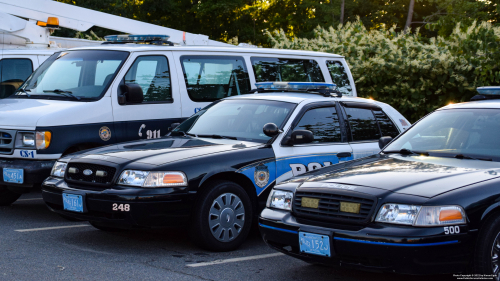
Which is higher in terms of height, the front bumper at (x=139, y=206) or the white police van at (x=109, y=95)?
the white police van at (x=109, y=95)

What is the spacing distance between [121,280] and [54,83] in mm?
4097

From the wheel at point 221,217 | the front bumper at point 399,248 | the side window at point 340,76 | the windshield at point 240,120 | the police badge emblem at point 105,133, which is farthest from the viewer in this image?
the side window at point 340,76

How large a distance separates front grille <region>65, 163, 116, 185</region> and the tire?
10.8ft

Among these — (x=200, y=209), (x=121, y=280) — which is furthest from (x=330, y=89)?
(x=121, y=280)

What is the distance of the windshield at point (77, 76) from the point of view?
810cm

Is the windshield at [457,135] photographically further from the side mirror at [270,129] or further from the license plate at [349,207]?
the license plate at [349,207]

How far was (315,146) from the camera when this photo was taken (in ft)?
22.6

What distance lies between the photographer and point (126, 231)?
7.10 m

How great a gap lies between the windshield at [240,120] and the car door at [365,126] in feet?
2.60

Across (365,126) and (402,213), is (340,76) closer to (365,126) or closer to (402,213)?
(365,126)

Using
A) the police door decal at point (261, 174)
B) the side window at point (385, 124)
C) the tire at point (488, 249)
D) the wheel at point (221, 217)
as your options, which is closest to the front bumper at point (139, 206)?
the wheel at point (221, 217)

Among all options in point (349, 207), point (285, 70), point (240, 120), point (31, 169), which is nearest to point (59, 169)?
point (31, 169)

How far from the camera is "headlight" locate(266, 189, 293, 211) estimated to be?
5.05 metres

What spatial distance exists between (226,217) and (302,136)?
1.17 metres
